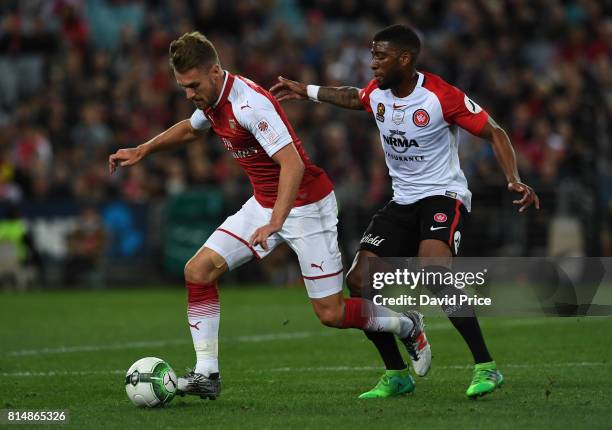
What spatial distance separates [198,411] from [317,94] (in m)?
2.72

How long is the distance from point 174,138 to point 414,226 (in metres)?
1.80

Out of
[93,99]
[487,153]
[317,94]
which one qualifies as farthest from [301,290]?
[317,94]

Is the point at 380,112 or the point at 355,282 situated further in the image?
the point at 380,112

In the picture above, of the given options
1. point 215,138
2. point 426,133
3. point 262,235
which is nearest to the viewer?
point 262,235

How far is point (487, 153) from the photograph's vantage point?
21.4 metres

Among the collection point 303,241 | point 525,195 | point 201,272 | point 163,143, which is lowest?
point 201,272

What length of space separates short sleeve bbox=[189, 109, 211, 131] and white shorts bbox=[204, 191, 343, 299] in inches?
25.1

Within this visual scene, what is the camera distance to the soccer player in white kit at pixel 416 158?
852cm

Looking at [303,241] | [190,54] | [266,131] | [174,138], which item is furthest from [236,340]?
[190,54]

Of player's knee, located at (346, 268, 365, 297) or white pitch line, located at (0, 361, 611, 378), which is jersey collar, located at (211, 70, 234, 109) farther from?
white pitch line, located at (0, 361, 611, 378)

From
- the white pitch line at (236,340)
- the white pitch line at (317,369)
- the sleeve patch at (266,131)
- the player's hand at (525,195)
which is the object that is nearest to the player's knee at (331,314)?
the sleeve patch at (266,131)

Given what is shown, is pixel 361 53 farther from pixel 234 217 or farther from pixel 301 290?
pixel 234 217

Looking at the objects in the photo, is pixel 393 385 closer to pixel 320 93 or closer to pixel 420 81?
→ pixel 420 81

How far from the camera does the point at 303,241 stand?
8.39m
